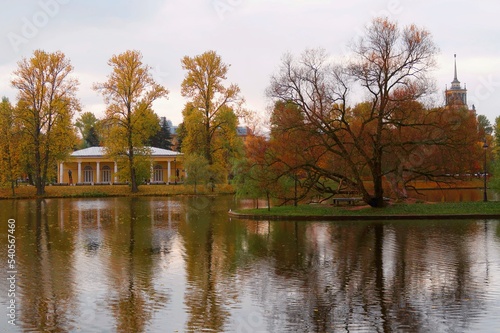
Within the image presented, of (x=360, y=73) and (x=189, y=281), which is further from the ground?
(x=360, y=73)

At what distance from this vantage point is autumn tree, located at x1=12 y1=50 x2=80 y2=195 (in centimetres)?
5691

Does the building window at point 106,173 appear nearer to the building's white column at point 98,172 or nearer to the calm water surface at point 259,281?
the building's white column at point 98,172

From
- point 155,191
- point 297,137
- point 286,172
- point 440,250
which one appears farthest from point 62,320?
point 155,191

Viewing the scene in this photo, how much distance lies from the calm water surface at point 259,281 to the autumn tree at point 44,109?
38150 millimetres

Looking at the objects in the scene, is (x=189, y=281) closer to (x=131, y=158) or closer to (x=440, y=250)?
(x=440, y=250)

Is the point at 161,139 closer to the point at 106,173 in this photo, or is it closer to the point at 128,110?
the point at 106,173

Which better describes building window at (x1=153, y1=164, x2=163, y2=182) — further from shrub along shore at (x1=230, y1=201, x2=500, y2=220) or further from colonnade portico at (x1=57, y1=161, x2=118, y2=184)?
shrub along shore at (x1=230, y1=201, x2=500, y2=220)

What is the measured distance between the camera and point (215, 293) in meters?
11.3

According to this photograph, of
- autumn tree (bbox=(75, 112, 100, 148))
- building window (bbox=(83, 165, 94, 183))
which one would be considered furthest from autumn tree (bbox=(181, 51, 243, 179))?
autumn tree (bbox=(75, 112, 100, 148))

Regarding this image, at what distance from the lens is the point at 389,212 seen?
28.1 metres

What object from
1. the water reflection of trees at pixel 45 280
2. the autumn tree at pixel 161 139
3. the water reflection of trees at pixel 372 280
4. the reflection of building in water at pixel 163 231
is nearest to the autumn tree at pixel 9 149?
the reflection of building in water at pixel 163 231

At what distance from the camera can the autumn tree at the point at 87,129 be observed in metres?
116

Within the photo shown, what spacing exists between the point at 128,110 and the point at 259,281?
50.2 m

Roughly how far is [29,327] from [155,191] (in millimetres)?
52279
